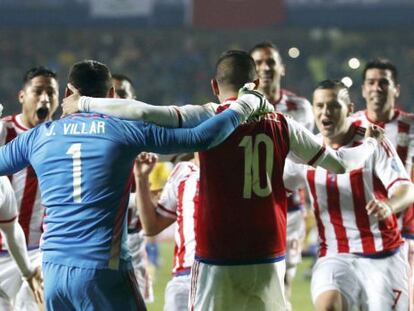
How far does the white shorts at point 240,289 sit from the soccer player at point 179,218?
122 cm

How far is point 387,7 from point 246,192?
27.5m

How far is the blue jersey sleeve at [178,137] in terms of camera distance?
15.4 feet

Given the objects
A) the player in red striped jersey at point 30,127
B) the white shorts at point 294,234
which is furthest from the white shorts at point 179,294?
the white shorts at point 294,234

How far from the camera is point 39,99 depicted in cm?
737

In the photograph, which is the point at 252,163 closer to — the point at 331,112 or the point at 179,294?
the point at 179,294

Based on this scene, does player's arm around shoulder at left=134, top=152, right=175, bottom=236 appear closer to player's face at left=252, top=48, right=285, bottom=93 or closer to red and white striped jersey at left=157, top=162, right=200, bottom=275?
red and white striped jersey at left=157, top=162, right=200, bottom=275

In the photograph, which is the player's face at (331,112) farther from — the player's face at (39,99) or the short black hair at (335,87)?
Answer: the player's face at (39,99)

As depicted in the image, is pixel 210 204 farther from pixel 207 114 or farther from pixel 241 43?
pixel 241 43

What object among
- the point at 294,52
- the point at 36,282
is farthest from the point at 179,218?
the point at 294,52

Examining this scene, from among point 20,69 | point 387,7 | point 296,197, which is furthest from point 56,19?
point 296,197

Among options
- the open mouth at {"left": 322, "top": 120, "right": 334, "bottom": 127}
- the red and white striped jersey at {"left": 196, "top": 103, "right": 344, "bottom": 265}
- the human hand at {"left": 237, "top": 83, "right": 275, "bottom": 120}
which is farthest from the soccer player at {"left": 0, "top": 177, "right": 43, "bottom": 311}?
the open mouth at {"left": 322, "top": 120, "right": 334, "bottom": 127}

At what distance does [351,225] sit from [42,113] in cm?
234

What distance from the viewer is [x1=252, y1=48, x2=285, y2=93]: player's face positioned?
8695mm

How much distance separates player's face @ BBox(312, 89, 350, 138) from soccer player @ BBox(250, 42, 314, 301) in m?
1.78
